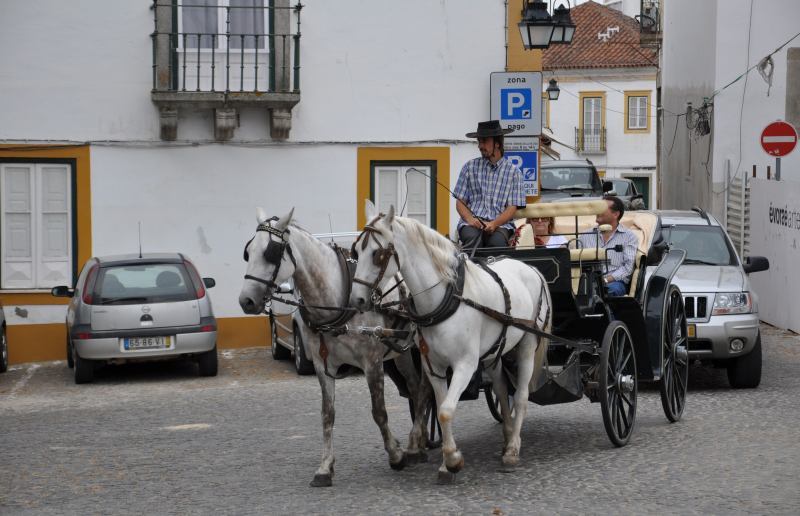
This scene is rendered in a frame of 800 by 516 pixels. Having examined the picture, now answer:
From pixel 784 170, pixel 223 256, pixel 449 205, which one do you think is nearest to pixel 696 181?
pixel 784 170

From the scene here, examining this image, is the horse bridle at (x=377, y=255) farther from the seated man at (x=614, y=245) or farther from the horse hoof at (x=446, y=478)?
the seated man at (x=614, y=245)

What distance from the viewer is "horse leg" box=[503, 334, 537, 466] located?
9062 mm

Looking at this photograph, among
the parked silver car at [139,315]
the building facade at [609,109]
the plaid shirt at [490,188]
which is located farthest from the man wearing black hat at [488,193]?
the building facade at [609,109]

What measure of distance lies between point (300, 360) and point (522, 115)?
175 inches

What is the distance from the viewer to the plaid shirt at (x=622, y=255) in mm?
10633

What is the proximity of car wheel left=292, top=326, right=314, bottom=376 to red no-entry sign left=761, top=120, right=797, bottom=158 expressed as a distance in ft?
29.4

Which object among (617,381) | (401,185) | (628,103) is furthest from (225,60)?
(628,103)

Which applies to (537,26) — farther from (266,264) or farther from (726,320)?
(266,264)

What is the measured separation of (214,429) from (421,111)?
8236 millimetres

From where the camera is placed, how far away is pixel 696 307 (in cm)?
1314

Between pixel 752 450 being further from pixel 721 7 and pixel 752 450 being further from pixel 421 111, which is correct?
pixel 721 7

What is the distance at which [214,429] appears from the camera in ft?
37.7

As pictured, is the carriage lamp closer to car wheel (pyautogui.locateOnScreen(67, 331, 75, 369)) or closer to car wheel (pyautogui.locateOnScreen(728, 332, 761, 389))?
car wheel (pyautogui.locateOnScreen(728, 332, 761, 389))

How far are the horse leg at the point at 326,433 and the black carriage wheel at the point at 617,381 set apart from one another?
2.13m
